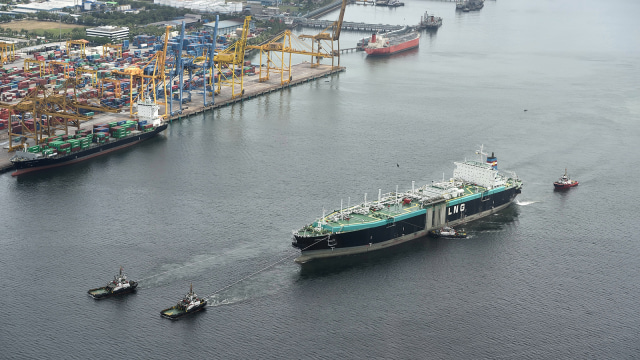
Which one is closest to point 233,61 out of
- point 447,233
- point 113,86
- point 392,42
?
point 113,86

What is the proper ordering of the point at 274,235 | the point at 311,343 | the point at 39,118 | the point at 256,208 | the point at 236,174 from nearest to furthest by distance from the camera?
the point at 311,343
the point at 274,235
the point at 256,208
the point at 236,174
the point at 39,118

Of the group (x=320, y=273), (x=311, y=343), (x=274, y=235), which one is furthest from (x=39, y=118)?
(x=311, y=343)

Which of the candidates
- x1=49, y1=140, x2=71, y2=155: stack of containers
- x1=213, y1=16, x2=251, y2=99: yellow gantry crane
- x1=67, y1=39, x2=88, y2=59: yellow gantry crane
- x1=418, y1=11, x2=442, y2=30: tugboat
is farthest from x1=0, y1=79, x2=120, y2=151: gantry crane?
x1=418, y1=11, x2=442, y2=30: tugboat

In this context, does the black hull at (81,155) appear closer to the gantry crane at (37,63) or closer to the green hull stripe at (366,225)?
the green hull stripe at (366,225)

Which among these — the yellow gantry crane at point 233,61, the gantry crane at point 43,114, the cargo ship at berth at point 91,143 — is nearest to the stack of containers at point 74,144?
the cargo ship at berth at point 91,143

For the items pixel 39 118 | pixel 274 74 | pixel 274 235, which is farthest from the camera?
pixel 274 74

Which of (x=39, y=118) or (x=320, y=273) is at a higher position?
(x=39, y=118)

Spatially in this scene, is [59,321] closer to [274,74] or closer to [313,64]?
[274,74]
